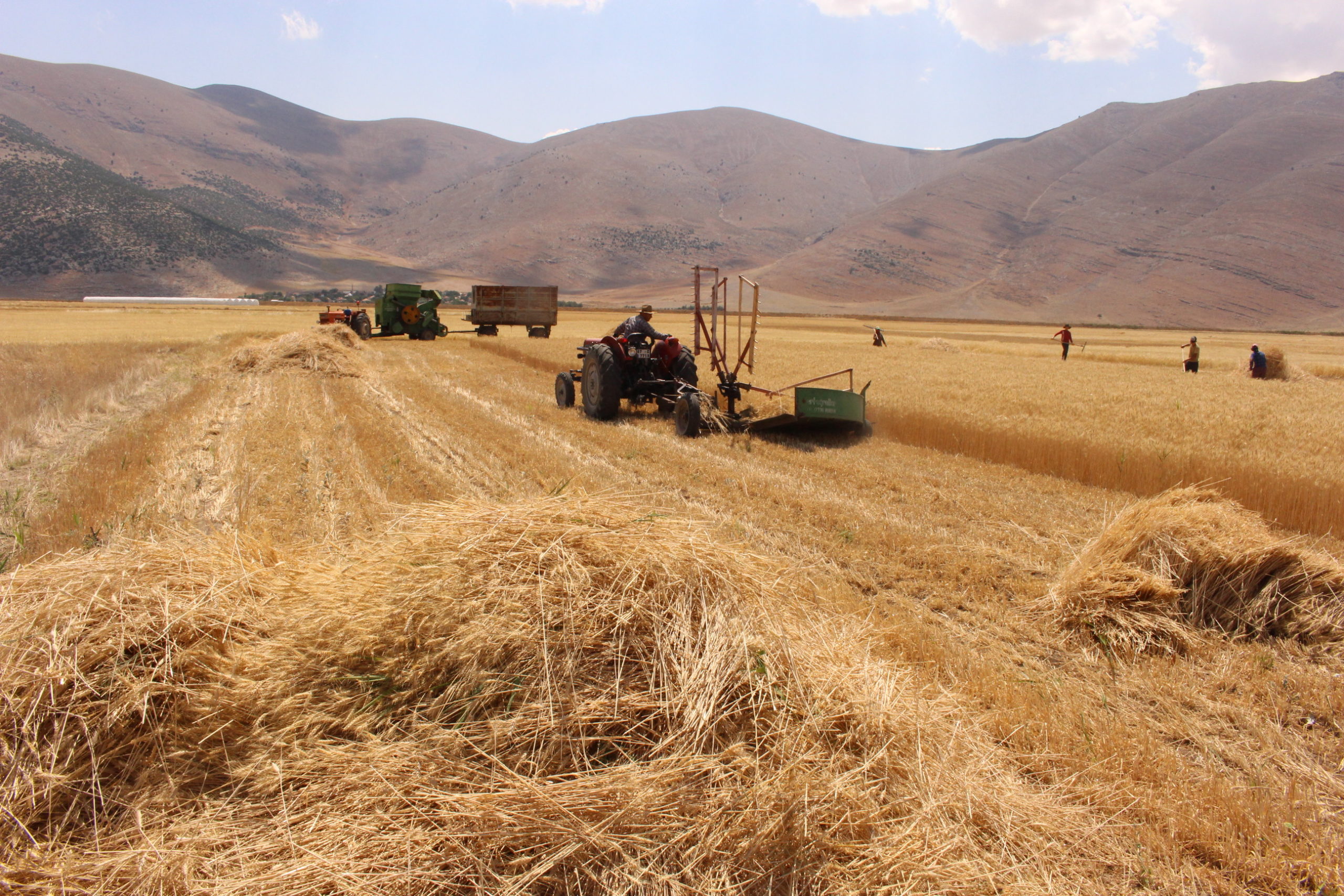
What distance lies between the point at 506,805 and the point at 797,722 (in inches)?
42.6

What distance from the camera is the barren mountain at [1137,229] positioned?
3098 inches

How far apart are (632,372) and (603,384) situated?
69 centimetres

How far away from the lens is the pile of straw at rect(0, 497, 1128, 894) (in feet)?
7.41

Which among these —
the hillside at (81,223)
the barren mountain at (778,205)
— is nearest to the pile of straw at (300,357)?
the barren mountain at (778,205)

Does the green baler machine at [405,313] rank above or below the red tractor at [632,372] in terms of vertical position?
above

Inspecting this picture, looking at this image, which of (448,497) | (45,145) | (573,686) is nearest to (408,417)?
(448,497)

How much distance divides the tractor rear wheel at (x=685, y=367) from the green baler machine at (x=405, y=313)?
56.7ft

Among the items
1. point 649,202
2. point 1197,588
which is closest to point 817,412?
point 1197,588

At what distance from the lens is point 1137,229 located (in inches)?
3649

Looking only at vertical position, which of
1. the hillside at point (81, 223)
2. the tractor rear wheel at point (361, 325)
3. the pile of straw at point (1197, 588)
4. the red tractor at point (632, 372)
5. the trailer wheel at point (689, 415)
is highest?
the hillside at point (81, 223)

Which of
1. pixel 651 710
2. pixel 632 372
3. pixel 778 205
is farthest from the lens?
pixel 778 205

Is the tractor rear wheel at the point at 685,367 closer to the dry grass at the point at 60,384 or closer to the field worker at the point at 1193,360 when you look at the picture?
the dry grass at the point at 60,384

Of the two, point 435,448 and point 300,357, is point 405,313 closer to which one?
point 300,357

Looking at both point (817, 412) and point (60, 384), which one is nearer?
point (817, 412)
